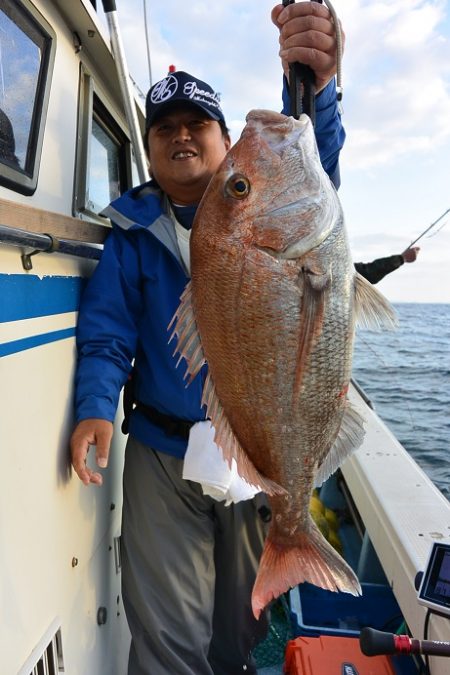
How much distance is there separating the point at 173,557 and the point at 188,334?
1.21 metres

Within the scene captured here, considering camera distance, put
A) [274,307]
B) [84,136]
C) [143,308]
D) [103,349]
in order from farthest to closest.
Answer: [84,136] → [143,308] → [103,349] → [274,307]

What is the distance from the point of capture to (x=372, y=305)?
1676 mm

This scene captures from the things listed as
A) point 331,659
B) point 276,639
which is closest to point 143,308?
point 331,659

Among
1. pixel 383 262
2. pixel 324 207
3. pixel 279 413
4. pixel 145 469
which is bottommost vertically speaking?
pixel 145 469

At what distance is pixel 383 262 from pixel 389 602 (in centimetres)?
216

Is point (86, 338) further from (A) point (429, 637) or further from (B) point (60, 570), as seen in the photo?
(A) point (429, 637)

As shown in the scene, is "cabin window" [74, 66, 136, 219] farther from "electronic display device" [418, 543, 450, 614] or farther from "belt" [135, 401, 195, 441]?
"electronic display device" [418, 543, 450, 614]

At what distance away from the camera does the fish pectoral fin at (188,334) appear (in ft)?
5.20

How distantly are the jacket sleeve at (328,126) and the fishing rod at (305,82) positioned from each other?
0.12 m

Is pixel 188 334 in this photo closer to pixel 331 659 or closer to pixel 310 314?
pixel 310 314

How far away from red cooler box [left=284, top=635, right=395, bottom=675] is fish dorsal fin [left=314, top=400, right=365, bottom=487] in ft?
3.25

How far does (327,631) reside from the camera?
262cm

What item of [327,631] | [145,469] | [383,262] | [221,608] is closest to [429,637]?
[327,631]

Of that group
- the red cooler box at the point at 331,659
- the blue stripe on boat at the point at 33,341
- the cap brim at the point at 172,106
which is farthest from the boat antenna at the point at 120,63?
the red cooler box at the point at 331,659
